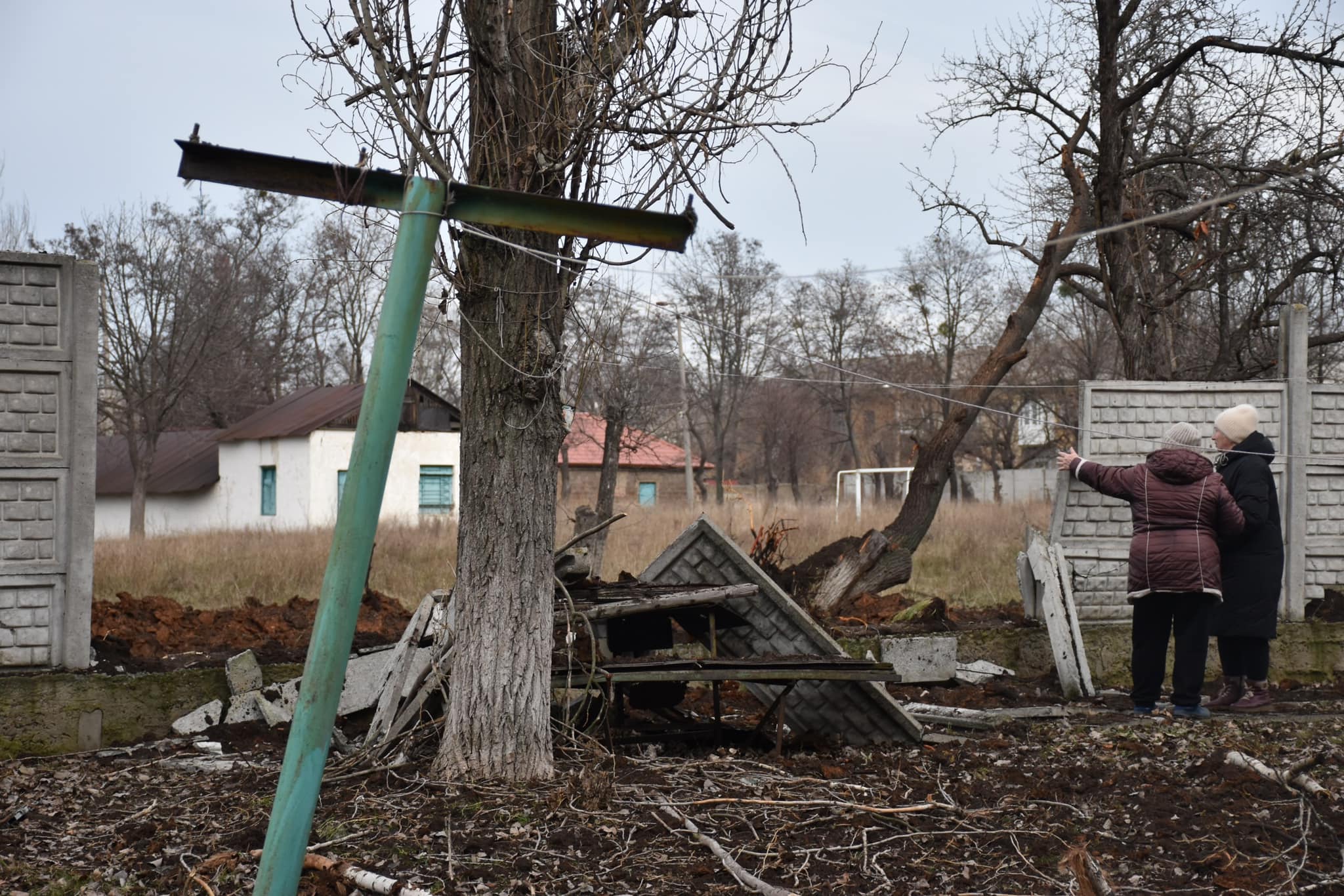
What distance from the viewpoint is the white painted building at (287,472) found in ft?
111

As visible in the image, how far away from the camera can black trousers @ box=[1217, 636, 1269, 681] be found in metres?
8.04

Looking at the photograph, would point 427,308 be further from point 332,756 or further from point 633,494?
point 633,494

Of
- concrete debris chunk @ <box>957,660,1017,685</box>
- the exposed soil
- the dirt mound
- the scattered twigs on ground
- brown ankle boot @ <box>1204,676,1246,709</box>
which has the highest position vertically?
the exposed soil

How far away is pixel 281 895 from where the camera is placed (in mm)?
3332

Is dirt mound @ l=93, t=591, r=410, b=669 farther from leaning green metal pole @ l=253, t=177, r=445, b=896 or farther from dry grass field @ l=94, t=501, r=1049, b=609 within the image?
leaning green metal pole @ l=253, t=177, r=445, b=896

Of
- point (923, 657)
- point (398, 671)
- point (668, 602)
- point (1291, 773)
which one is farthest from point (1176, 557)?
point (398, 671)

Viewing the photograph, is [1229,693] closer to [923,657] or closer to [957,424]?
[923,657]

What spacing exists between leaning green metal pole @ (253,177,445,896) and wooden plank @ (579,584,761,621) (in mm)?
2770

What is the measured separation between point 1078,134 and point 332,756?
12.4m

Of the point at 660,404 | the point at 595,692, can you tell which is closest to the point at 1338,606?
Result: the point at 595,692

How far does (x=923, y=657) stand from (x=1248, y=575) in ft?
7.66

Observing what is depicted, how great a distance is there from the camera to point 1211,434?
9.54 m

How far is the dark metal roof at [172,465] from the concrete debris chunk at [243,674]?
32259 mm

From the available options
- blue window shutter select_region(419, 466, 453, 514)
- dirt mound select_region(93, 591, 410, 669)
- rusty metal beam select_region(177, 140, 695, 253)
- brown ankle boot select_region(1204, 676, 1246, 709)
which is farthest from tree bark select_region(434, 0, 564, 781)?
blue window shutter select_region(419, 466, 453, 514)
